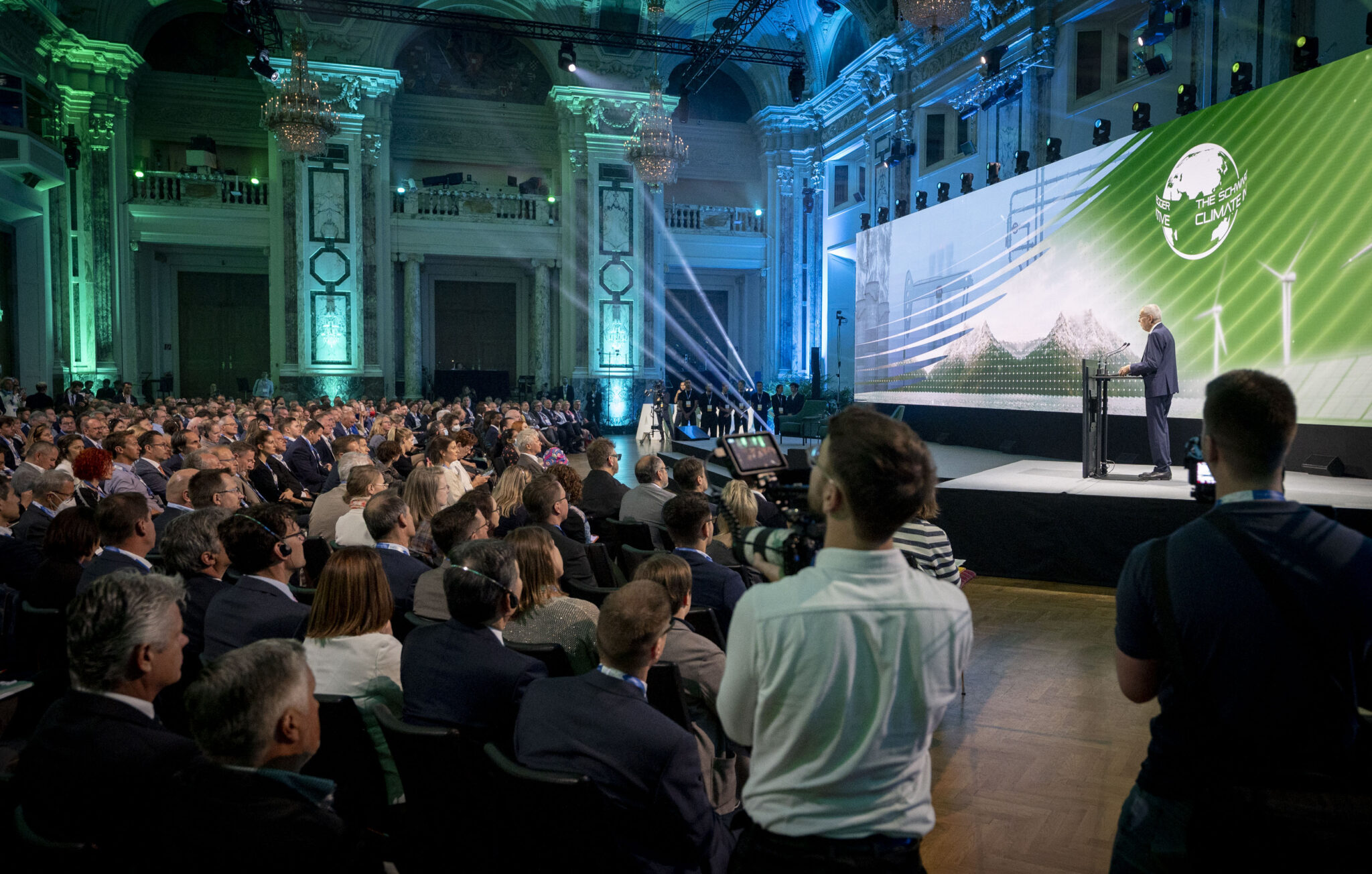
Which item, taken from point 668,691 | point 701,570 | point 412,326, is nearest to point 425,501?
point 701,570

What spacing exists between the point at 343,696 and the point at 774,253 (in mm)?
17849

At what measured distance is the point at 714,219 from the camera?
62.3 ft

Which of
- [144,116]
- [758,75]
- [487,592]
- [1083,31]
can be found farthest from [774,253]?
[487,592]

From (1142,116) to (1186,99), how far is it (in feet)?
1.32

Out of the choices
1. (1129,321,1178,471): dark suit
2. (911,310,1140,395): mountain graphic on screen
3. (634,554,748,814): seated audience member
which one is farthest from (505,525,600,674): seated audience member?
(911,310,1140,395): mountain graphic on screen

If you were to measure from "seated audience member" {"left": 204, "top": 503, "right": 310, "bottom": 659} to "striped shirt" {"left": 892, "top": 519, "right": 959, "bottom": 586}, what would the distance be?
185 centimetres

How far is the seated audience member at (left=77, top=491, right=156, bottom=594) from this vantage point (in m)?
3.02

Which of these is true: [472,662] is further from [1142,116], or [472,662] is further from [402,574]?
[1142,116]

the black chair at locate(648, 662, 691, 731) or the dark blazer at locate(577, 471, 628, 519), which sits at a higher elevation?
the dark blazer at locate(577, 471, 628, 519)

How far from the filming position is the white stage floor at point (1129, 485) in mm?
5633

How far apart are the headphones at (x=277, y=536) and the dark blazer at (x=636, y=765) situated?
138 centimetres

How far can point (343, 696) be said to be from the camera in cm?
200

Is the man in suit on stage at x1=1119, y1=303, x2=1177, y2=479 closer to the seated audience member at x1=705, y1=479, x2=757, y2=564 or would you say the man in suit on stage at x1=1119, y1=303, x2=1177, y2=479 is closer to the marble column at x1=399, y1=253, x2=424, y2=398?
the seated audience member at x1=705, y1=479, x2=757, y2=564

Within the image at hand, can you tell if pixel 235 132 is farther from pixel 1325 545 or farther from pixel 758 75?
pixel 1325 545
